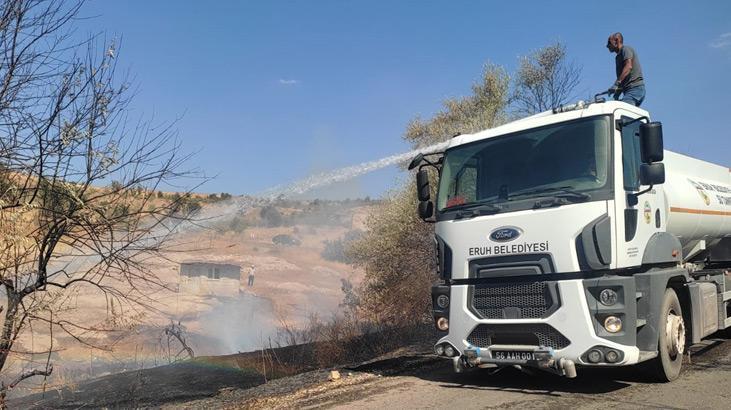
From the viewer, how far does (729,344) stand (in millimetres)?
9195

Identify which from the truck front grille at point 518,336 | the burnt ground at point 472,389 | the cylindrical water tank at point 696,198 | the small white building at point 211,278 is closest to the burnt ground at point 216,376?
the burnt ground at point 472,389

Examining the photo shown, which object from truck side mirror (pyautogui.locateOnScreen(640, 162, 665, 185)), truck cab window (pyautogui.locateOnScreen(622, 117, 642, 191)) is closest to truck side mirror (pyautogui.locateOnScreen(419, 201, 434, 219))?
truck cab window (pyautogui.locateOnScreen(622, 117, 642, 191))

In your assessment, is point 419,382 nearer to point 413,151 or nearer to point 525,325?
point 525,325

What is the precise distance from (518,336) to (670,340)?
1.94 m

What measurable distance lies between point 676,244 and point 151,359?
62.1 feet

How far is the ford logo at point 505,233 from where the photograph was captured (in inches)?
240

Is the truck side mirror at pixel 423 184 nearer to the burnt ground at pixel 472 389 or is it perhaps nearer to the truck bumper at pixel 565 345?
the truck bumper at pixel 565 345

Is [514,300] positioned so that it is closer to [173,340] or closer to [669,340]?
[669,340]

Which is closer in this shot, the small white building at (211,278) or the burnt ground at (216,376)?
the burnt ground at (216,376)

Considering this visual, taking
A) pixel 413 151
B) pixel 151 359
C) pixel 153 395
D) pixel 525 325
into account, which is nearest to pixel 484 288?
pixel 525 325

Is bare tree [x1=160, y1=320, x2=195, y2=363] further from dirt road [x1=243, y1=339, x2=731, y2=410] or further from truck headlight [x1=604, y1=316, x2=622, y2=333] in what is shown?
truck headlight [x1=604, y1=316, x2=622, y2=333]

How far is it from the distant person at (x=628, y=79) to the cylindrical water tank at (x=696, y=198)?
1.04 metres

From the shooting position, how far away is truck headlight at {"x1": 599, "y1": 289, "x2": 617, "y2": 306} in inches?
220

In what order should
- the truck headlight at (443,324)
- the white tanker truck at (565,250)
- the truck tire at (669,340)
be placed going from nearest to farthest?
the white tanker truck at (565,250)
the truck tire at (669,340)
the truck headlight at (443,324)
